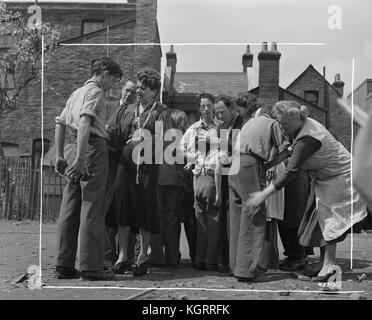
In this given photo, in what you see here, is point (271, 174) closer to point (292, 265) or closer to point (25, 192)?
point (292, 265)

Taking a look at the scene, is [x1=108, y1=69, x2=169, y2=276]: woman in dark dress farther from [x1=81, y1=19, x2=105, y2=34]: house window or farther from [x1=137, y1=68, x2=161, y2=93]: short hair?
[x1=81, y1=19, x2=105, y2=34]: house window

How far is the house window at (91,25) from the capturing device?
34469 mm

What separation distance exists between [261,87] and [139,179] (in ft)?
66.2

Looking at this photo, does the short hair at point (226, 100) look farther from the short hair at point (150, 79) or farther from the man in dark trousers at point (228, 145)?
the short hair at point (150, 79)

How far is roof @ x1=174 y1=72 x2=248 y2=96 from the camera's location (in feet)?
50.4

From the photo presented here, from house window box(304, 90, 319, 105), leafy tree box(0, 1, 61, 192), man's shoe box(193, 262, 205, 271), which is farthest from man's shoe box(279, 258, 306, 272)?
house window box(304, 90, 319, 105)

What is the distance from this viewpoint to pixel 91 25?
34.7 meters

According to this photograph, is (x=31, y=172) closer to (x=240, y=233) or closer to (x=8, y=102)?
(x=8, y=102)

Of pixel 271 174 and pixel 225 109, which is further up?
pixel 225 109

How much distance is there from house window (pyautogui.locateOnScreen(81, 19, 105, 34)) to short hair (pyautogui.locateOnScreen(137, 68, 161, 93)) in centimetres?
2961

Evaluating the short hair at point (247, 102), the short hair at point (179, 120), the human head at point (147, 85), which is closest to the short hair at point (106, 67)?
the human head at point (147, 85)

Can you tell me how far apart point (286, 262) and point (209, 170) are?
1.40 metres

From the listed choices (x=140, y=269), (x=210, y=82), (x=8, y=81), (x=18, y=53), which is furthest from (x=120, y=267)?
(x=8, y=81)

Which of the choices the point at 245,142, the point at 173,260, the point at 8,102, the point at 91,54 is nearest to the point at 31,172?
the point at 8,102
